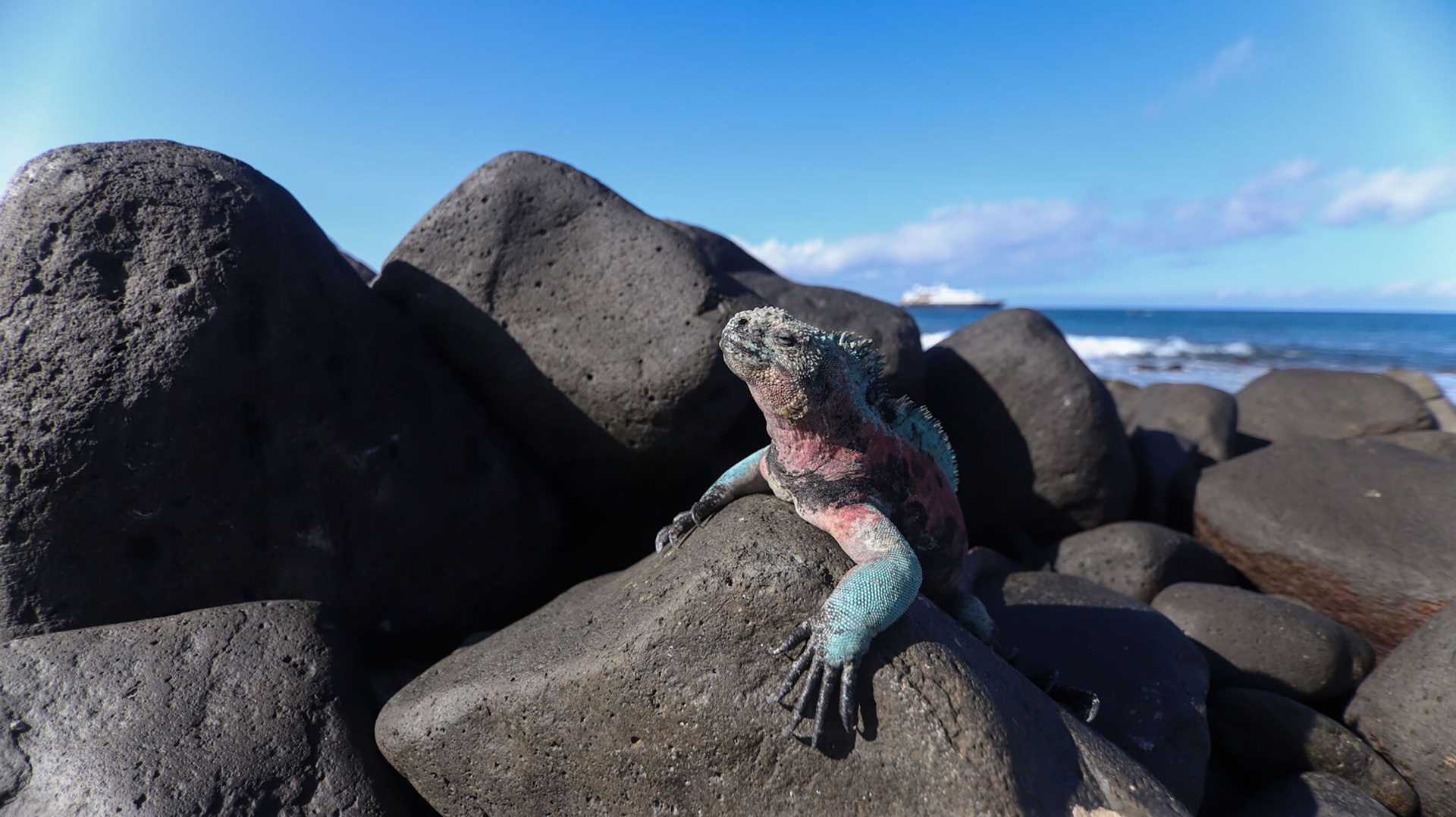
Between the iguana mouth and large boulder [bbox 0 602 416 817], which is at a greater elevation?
the iguana mouth

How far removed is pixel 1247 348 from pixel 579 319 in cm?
3534

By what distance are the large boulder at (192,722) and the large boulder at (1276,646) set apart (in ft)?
13.1

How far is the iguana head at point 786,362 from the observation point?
2.51 m

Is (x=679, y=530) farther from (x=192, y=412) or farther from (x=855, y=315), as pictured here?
(x=855, y=315)

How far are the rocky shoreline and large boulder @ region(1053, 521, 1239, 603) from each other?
2 centimetres

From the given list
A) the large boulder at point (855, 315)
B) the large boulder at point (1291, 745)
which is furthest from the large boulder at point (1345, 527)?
the large boulder at point (855, 315)

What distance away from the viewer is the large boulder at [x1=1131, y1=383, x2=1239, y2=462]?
24.2 ft

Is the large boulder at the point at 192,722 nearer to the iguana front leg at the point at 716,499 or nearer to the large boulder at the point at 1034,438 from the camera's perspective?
the iguana front leg at the point at 716,499

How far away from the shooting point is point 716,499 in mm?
3096

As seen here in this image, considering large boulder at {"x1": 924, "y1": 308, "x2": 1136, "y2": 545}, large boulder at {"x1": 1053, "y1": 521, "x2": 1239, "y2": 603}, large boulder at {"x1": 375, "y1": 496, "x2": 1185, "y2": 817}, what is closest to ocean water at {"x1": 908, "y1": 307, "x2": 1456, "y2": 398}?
large boulder at {"x1": 924, "y1": 308, "x2": 1136, "y2": 545}

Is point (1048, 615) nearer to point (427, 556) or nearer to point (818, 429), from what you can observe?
point (818, 429)

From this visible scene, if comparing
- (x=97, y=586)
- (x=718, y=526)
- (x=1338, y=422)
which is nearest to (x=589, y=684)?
(x=718, y=526)

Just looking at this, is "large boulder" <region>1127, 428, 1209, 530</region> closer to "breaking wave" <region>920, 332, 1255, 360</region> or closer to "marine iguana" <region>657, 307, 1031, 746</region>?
"marine iguana" <region>657, 307, 1031, 746</region>

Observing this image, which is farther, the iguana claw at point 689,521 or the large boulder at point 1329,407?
the large boulder at point 1329,407
